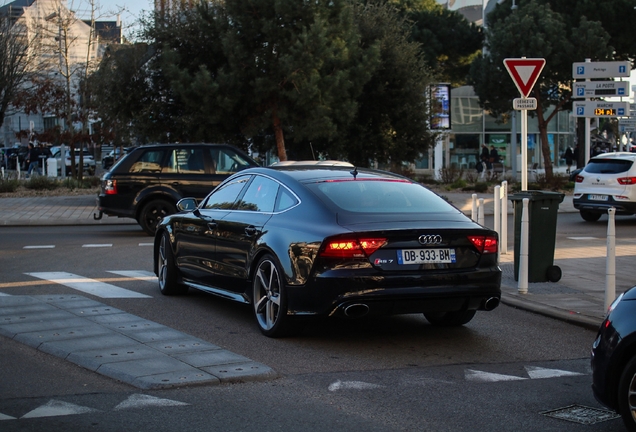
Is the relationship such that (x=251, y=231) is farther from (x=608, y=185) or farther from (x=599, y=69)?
(x=599, y=69)

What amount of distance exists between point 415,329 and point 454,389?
2284 millimetres

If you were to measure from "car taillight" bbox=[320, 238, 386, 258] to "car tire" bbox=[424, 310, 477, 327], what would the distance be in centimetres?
153

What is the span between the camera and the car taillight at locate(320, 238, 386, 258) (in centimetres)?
712

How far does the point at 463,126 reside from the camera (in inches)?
2264

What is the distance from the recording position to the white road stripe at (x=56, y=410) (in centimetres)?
542

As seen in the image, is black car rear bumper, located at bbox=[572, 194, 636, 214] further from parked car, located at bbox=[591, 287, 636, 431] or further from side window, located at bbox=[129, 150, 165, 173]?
parked car, located at bbox=[591, 287, 636, 431]

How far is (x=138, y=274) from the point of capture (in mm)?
12086

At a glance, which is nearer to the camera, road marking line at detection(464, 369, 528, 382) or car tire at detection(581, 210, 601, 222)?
road marking line at detection(464, 369, 528, 382)

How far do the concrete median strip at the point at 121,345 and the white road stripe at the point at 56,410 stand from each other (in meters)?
0.56

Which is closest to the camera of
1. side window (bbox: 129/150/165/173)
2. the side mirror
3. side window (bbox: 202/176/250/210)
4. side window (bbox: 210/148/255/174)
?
side window (bbox: 202/176/250/210)

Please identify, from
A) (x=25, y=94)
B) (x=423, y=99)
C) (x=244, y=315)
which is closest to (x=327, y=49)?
(x=423, y=99)

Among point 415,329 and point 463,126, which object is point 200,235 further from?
point 463,126

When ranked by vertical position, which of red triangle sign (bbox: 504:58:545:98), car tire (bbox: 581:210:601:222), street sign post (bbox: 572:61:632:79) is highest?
street sign post (bbox: 572:61:632:79)

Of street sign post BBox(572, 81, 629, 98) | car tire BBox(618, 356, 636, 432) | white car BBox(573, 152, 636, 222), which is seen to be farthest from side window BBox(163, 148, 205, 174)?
car tire BBox(618, 356, 636, 432)
